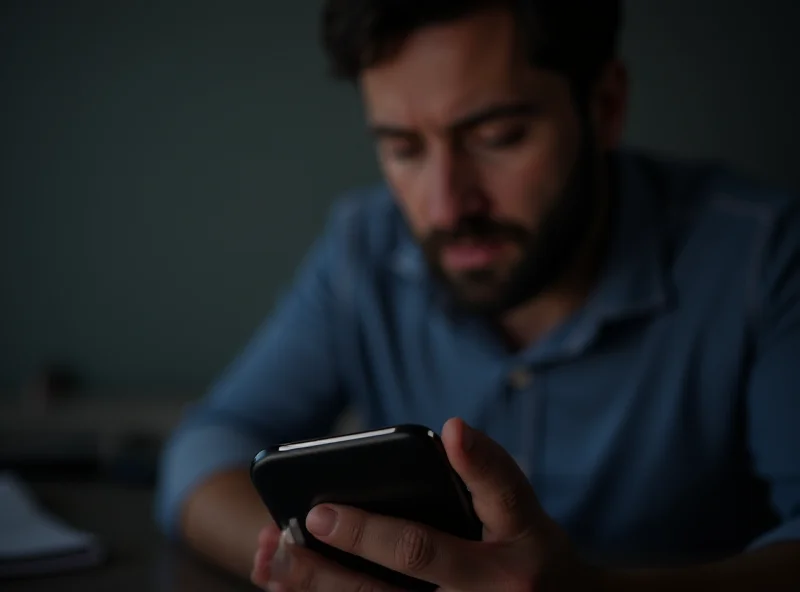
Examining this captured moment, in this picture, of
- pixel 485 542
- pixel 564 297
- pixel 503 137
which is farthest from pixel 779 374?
pixel 485 542

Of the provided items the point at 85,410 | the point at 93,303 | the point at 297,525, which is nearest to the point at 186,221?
the point at 93,303

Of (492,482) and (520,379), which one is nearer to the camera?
(492,482)

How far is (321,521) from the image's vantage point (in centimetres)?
72

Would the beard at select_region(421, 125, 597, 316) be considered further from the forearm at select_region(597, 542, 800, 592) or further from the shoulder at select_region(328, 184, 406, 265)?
the forearm at select_region(597, 542, 800, 592)

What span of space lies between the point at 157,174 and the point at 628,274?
3.93ft

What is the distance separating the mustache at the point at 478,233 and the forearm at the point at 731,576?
1.54 ft

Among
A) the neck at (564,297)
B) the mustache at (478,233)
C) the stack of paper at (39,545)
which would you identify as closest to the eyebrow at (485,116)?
the mustache at (478,233)

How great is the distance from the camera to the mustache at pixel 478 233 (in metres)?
1.15

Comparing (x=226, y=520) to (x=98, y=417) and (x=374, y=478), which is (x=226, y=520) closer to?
(x=374, y=478)

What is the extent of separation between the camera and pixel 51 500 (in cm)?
133

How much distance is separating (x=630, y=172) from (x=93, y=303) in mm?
1265

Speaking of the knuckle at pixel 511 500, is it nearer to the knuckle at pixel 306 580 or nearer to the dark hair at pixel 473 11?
the knuckle at pixel 306 580

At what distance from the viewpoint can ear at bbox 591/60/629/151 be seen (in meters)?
1.26

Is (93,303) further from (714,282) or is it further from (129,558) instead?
(714,282)
